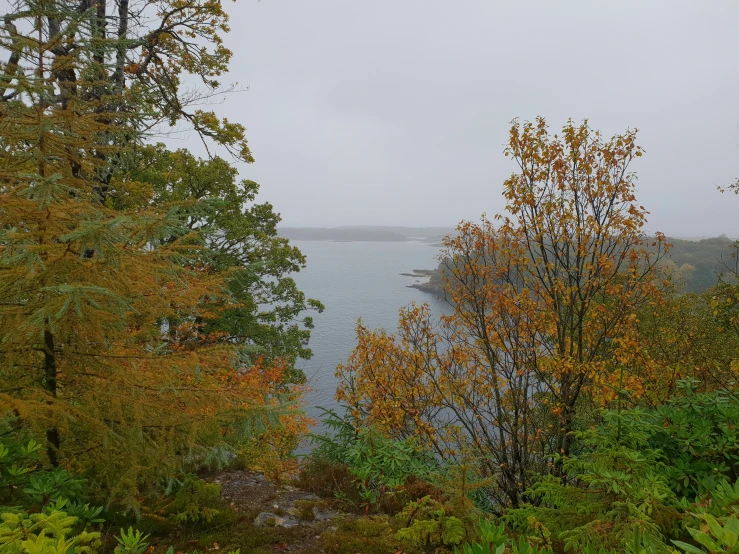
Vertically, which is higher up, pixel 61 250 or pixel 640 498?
pixel 61 250

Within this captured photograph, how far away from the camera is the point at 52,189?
3615mm

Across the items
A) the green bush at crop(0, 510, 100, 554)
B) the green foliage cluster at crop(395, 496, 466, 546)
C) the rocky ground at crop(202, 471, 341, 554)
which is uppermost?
the green bush at crop(0, 510, 100, 554)

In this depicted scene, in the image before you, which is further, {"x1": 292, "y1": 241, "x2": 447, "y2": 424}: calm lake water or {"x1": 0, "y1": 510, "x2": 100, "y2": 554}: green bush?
{"x1": 292, "y1": 241, "x2": 447, "y2": 424}: calm lake water

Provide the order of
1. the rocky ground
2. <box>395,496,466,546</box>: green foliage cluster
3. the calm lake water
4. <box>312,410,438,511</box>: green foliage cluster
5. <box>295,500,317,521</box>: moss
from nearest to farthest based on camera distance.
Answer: <box>395,496,466,546</box>: green foliage cluster < the rocky ground < <box>295,500,317,521</box>: moss < <box>312,410,438,511</box>: green foliage cluster < the calm lake water

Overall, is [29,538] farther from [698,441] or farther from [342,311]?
[342,311]

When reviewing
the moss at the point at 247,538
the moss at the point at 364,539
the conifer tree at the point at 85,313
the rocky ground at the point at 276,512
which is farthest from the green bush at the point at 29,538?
the moss at the point at 364,539

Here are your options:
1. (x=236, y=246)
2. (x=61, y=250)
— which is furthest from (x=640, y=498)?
(x=236, y=246)

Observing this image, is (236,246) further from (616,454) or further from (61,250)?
(616,454)

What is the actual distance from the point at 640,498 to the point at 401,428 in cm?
770

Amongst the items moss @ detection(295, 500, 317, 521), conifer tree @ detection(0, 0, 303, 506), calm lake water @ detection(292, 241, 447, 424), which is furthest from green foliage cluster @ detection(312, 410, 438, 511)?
calm lake water @ detection(292, 241, 447, 424)

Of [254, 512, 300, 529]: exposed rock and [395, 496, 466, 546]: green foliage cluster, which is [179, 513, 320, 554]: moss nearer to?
[254, 512, 300, 529]: exposed rock

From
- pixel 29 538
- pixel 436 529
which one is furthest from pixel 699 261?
pixel 29 538

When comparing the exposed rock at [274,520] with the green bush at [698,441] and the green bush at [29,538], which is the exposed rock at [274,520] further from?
the green bush at [698,441]

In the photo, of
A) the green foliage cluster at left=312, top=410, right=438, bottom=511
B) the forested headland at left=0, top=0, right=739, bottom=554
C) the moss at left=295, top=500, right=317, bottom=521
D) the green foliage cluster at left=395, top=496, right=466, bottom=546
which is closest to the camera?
the forested headland at left=0, top=0, right=739, bottom=554
